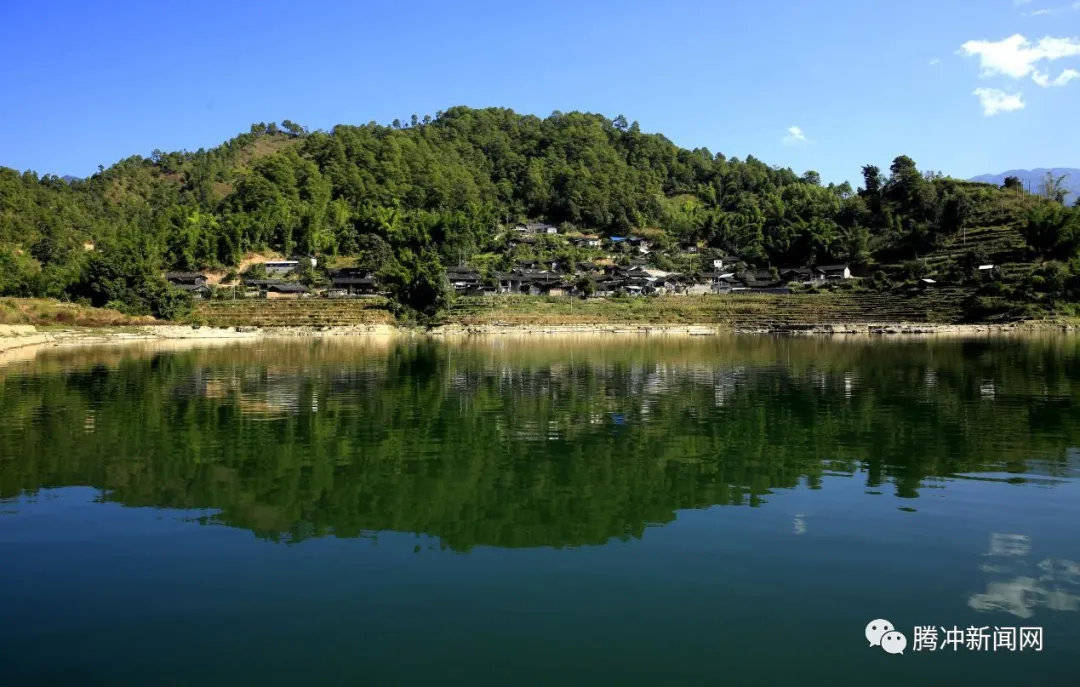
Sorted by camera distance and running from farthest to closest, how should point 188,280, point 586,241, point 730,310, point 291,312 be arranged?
point 586,241
point 188,280
point 730,310
point 291,312

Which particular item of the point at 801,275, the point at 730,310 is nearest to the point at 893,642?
the point at 730,310

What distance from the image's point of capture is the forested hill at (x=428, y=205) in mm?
80625

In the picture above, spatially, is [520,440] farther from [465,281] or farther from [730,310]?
[465,281]

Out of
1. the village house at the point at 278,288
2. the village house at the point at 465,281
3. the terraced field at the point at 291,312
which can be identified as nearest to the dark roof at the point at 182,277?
the village house at the point at 278,288

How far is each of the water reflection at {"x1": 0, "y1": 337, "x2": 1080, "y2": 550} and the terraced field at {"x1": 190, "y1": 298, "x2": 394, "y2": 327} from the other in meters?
29.3

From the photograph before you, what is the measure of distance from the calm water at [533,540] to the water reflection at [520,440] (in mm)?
91

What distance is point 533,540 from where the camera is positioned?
29.4ft

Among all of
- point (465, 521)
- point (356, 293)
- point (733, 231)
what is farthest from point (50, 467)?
point (733, 231)

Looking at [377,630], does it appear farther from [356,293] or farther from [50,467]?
[356,293]

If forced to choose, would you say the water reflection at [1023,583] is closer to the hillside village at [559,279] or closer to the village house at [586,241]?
the hillside village at [559,279]

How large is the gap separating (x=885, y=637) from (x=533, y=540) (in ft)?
13.1

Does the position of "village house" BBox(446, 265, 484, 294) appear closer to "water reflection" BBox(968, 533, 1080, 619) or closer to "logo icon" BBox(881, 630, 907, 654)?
"water reflection" BBox(968, 533, 1080, 619)

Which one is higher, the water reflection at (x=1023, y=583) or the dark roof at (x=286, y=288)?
the dark roof at (x=286, y=288)

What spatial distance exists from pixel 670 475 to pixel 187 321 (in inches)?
2176
